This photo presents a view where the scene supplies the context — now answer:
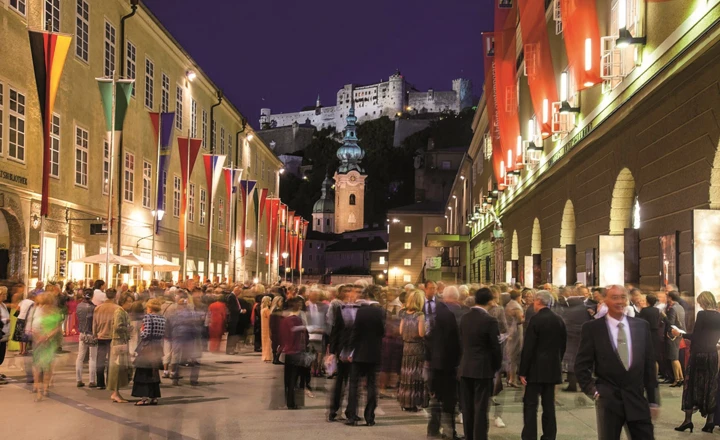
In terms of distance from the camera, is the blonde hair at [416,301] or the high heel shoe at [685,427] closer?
the high heel shoe at [685,427]

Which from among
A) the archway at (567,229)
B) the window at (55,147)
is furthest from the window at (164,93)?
the archway at (567,229)

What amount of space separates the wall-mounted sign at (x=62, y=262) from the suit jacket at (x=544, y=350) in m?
A: 20.1

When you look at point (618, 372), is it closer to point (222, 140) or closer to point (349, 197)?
point (222, 140)

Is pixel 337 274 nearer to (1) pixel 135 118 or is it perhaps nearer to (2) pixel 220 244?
(2) pixel 220 244

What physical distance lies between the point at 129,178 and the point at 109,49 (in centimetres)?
527

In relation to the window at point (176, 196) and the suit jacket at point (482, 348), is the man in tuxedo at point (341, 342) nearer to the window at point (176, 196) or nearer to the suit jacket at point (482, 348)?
the suit jacket at point (482, 348)

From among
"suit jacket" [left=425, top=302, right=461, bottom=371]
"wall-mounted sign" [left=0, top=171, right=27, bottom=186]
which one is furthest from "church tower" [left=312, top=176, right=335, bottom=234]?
"suit jacket" [left=425, top=302, right=461, bottom=371]

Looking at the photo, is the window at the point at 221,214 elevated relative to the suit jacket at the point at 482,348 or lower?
elevated

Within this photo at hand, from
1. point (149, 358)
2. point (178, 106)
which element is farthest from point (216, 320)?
point (178, 106)

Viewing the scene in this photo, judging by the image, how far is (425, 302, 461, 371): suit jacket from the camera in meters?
10.7

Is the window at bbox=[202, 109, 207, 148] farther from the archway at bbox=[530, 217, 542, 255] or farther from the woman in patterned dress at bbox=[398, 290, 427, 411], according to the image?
the woman in patterned dress at bbox=[398, 290, 427, 411]

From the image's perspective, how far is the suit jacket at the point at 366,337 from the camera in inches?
463

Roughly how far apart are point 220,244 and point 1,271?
93.4ft

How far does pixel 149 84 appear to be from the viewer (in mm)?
36031
